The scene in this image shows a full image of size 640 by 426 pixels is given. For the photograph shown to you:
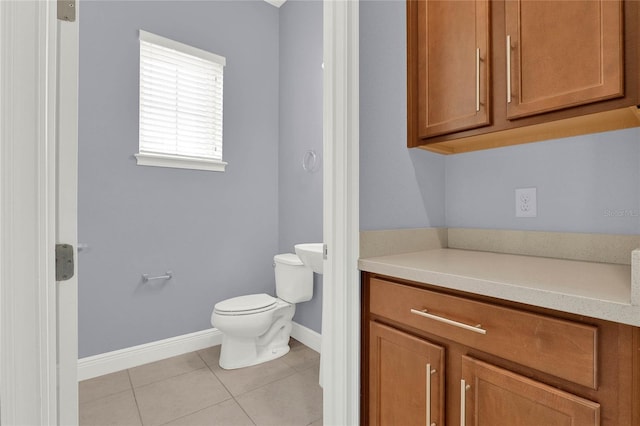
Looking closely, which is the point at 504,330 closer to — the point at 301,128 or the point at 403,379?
the point at 403,379

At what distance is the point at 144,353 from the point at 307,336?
114cm

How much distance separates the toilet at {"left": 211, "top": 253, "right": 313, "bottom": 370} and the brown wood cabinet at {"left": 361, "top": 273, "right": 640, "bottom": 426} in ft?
3.67

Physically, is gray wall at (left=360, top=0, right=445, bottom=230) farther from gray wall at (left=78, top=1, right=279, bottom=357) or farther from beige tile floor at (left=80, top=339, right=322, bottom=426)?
gray wall at (left=78, top=1, right=279, bottom=357)

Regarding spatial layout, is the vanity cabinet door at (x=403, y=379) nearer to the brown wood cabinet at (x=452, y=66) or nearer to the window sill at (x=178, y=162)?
the brown wood cabinet at (x=452, y=66)

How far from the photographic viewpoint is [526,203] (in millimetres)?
1297

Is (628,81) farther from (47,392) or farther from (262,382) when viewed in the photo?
(262,382)

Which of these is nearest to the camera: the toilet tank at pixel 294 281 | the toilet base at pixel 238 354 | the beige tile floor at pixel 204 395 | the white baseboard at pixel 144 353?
the beige tile floor at pixel 204 395

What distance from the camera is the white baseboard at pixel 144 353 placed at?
1979 millimetres

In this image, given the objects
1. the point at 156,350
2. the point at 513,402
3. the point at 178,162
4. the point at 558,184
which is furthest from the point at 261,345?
the point at 558,184

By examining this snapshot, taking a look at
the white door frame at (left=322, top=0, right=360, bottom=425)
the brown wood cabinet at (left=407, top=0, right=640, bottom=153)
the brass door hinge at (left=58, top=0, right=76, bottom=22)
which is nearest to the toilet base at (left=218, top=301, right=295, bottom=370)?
the white door frame at (left=322, top=0, right=360, bottom=425)

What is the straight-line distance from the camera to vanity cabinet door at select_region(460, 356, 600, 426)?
700mm

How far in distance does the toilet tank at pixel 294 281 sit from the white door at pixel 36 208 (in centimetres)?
163

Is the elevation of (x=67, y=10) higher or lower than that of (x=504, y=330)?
higher

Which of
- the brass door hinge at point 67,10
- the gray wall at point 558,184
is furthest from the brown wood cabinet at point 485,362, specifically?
the brass door hinge at point 67,10
